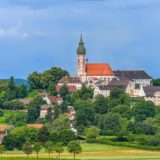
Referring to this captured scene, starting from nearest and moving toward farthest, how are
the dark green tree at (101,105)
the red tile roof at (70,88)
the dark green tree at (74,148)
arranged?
the dark green tree at (74,148)
the dark green tree at (101,105)
the red tile roof at (70,88)

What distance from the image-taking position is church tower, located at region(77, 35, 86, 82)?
162 metres

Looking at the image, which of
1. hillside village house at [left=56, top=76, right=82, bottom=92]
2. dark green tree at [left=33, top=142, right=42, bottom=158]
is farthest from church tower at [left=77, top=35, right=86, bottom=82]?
dark green tree at [left=33, top=142, right=42, bottom=158]

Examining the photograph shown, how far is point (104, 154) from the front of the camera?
341 feet

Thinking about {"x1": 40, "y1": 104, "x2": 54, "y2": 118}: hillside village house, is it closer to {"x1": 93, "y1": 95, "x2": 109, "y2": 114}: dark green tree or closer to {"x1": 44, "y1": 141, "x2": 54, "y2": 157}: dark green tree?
{"x1": 93, "y1": 95, "x2": 109, "y2": 114}: dark green tree

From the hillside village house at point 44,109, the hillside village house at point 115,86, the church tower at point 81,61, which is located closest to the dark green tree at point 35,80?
the church tower at point 81,61

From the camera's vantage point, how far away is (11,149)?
371 ft

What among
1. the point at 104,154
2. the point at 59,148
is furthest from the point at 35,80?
the point at 104,154

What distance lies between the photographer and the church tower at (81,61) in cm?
16212

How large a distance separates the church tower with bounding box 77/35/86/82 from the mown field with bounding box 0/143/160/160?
47.6m

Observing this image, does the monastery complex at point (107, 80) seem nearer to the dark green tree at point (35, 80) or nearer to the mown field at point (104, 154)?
the dark green tree at point (35, 80)

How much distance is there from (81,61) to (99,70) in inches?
128

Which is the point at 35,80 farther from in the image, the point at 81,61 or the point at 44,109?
the point at 44,109

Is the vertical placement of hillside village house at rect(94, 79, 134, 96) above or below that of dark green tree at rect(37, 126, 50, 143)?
above

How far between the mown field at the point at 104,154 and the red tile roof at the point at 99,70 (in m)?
48.1
